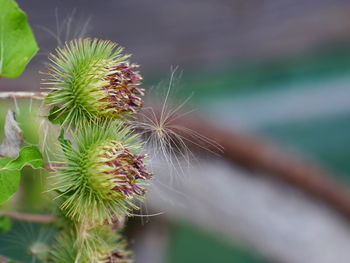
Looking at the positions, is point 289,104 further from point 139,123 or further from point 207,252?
point 139,123

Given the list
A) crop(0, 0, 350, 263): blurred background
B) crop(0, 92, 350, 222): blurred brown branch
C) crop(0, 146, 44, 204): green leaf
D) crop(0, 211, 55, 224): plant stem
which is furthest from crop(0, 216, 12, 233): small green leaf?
crop(0, 0, 350, 263): blurred background

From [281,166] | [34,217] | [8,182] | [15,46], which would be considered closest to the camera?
[8,182]

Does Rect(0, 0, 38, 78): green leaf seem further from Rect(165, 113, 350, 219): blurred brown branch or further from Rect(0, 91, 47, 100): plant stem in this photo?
Rect(165, 113, 350, 219): blurred brown branch

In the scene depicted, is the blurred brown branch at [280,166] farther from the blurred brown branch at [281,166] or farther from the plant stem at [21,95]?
the plant stem at [21,95]

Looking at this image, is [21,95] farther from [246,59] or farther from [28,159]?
[246,59]

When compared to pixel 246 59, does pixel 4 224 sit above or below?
below

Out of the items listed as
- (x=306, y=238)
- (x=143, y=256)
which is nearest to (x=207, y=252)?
(x=306, y=238)

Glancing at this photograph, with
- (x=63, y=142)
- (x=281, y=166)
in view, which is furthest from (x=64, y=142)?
(x=281, y=166)
